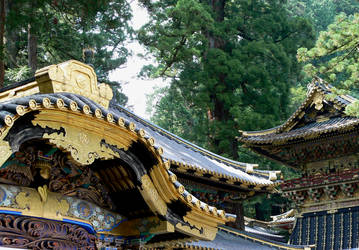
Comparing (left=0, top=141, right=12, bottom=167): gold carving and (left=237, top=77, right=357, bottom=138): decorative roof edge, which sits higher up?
(left=237, top=77, right=357, bottom=138): decorative roof edge

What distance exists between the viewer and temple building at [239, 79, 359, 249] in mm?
16906

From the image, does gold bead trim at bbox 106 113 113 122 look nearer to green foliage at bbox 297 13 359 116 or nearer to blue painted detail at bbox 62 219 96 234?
blue painted detail at bbox 62 219 96 234

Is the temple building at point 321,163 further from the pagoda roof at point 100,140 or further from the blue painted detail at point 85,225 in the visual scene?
the blue painted detail at point 85,225

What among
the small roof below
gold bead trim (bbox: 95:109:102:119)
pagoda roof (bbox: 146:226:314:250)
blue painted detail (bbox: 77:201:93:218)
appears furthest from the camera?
the small roof below

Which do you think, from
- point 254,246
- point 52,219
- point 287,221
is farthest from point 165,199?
point 287,221

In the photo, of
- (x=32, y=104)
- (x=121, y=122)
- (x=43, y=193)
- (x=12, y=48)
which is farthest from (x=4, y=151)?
(x=12, y=48)

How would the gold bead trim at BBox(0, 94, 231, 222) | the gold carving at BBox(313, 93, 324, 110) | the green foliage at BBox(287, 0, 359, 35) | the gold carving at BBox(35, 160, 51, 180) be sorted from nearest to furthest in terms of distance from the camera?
the gold bead trim at BBox(0, 94, 231, 222) < the gold carving at BBox(35, 160, 51, 180) < the gold carving at BBox(313, 93, 324, 110) < the green foliage at BBox(287, 0, 359, 35)

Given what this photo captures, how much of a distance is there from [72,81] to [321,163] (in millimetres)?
14763

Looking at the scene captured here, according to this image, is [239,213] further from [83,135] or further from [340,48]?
[83,135]

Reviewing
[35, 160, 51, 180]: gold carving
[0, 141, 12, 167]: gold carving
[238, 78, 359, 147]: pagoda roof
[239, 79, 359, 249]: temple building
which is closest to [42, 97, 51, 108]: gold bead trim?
[0, 141, 12, 167]: gold carving

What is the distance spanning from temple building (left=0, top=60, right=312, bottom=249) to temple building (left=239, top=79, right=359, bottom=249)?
1187 centimetres

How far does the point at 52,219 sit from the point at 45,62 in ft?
50.7

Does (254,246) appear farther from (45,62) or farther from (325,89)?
(45,62)

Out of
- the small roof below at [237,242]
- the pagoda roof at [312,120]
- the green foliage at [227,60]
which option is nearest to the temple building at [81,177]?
the small roof below at [237,242]
